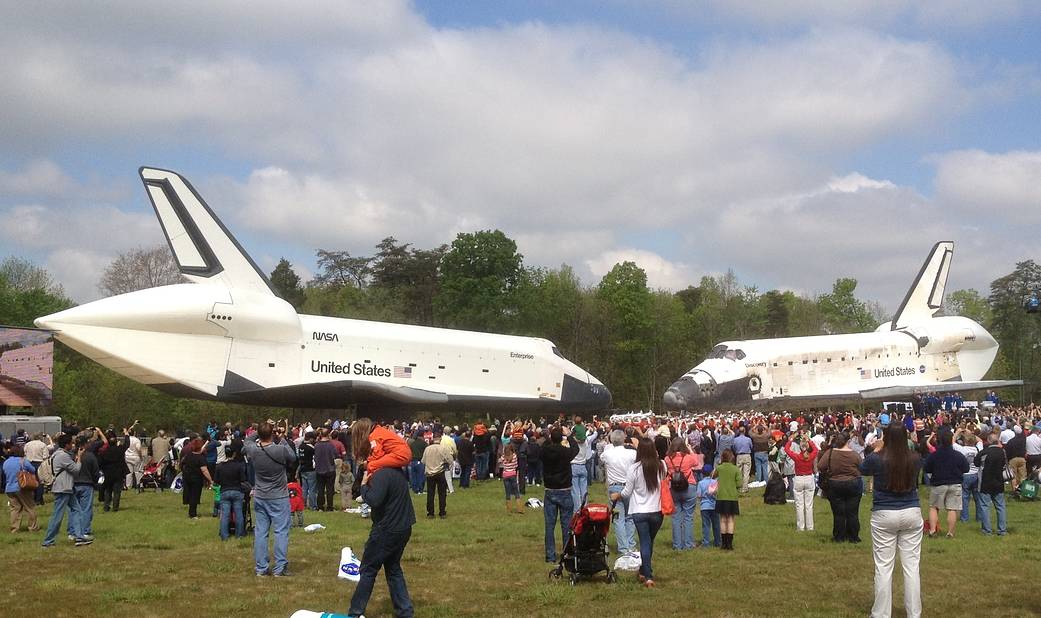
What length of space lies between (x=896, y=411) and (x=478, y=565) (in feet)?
84.4

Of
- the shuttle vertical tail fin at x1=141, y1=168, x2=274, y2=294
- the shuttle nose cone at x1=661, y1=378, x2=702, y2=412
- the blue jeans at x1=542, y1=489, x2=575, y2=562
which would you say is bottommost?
the blue jeans at x1=542, y1=489, x2=575, y2=562

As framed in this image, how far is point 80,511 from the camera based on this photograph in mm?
11930

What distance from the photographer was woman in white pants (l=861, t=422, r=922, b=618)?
7.04 metres

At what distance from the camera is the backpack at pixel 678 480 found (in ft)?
34.8

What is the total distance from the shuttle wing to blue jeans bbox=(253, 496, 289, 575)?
1375 inches

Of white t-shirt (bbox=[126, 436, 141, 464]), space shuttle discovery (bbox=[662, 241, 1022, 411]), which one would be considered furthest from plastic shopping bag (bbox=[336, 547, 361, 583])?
space shuttle discovery (bbox=[662, 241, 1022, 411])

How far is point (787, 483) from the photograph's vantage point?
57.7 feet

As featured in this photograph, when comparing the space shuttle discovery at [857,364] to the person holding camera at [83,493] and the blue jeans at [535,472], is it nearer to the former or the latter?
the blue jeans at [535,472]

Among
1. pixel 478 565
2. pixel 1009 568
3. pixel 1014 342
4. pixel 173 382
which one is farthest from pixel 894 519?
pixel 1014 342

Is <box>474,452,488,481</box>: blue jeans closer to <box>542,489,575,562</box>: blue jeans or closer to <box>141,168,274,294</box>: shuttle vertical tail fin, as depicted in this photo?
<box>141,168,274,294</box>: shuttle vertical tail fin

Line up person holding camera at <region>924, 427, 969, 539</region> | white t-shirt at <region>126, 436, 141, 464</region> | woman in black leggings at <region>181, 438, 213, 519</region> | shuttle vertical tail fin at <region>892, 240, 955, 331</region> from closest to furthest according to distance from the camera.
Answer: person holding camera at <region>924, 427, 969, 539</region>
woman in black leggings at <region>181, 438, 213, 519</region>
white t-shirt at <region>126, 436, 141, 464</region>
shuttle vertical tail fin at <region>892, 240, 955, 331</region>

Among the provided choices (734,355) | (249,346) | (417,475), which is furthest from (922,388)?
(249,346)

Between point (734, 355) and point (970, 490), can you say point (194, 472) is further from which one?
point (734, 355)

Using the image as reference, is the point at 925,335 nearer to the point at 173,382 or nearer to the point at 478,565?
the point at 173,382
